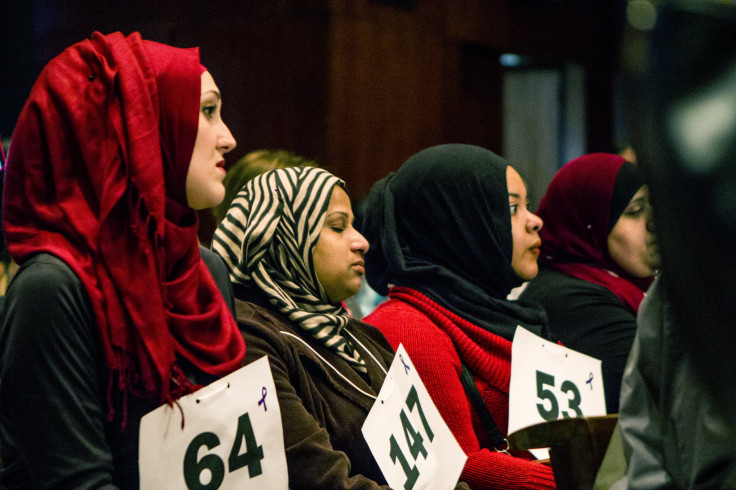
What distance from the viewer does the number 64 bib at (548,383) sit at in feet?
6.86

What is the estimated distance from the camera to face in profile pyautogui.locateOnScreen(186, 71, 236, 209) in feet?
4.77

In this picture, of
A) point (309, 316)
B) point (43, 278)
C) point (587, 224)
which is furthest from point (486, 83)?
point (43, 278)

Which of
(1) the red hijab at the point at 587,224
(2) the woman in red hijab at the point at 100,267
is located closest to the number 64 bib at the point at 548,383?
(1) the red hijab at the point at 587,224

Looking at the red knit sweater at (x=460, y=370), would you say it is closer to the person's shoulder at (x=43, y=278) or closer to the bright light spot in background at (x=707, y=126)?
the person's shoulder at (x=43, y=278)

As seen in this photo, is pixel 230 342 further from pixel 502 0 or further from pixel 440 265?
pixel 502 0

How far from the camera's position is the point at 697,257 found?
1.43 feet

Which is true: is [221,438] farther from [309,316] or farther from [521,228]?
[521,228]

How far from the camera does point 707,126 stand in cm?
42

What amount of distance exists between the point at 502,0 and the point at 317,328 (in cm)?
407

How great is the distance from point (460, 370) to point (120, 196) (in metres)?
1.15

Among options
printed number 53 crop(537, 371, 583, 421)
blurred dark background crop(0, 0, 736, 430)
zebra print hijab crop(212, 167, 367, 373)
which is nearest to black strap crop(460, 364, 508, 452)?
printed number 53 crop(537, 371, 583, 421)

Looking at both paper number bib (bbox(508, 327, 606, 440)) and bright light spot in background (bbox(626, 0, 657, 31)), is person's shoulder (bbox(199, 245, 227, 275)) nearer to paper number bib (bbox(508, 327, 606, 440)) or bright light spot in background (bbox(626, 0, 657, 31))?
paper number bib (bbox(508, 327, 606, 440))

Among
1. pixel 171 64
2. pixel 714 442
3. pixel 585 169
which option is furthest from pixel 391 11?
pixel 714 442

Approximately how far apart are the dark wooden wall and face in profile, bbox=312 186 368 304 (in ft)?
6.83
